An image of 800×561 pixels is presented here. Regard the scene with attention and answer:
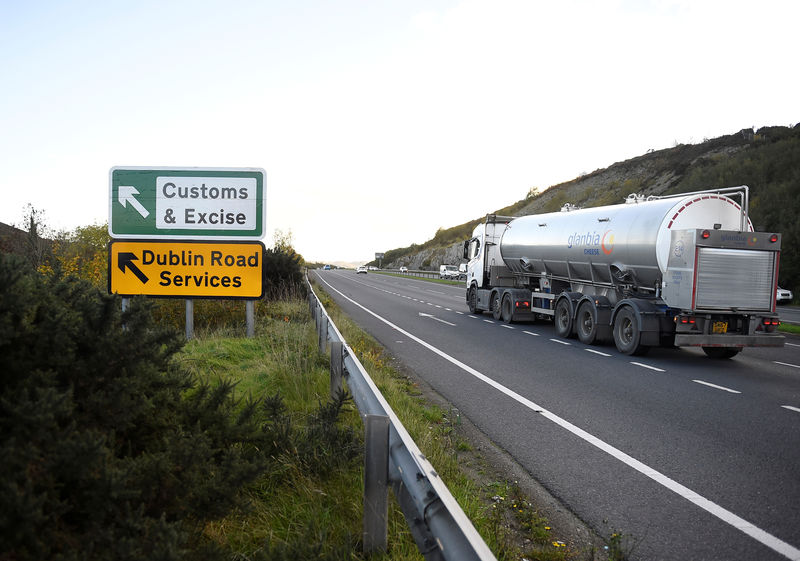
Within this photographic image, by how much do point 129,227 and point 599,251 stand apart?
1081 centimetres

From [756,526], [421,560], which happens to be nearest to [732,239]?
[756,526]

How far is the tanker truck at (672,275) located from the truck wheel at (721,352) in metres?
0.02

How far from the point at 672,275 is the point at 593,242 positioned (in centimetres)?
302

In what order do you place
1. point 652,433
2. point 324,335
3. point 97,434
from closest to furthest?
point 97,434 → point 652,433 → point 324,335

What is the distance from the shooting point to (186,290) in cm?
773

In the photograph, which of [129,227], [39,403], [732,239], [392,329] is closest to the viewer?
[39,403]

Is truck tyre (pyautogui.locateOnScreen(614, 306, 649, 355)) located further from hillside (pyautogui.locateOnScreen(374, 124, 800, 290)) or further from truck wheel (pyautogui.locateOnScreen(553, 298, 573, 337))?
hillside (pyautogui.locateOnScreen(374, 124, 800, 290))

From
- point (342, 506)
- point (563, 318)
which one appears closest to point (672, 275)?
point (563, 318)

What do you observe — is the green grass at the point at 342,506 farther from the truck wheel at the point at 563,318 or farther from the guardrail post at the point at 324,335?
the truck wheel at the point at 563,318

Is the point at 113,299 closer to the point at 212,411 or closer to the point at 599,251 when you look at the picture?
the point at 212,411

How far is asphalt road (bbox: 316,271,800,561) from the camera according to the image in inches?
166

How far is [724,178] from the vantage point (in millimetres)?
45000

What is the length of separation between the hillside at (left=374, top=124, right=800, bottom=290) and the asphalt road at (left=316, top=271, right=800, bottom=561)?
94.3 feet

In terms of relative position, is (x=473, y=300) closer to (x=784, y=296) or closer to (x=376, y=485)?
(x=376, y=485)
